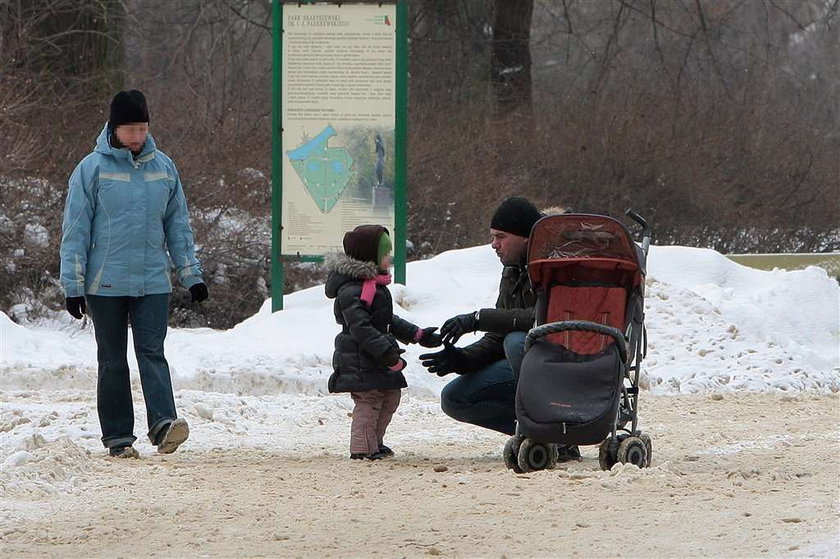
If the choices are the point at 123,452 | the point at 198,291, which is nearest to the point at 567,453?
the point at 198,291

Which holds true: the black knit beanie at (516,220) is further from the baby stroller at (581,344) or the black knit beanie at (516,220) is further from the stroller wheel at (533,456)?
the stroller wheel at (533,456)

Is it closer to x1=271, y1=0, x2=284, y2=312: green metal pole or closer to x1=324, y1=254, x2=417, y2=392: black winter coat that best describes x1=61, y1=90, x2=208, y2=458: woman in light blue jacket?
x1=324, y1=254, x2=417, y2=392: black winter coat

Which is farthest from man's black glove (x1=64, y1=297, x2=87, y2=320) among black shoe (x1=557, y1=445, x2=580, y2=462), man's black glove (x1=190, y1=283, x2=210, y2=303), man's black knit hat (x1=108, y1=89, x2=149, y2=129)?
black shoe (x1=557, y1=445, x2=580, y2=462)

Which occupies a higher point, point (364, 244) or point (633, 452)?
point (364, 244)

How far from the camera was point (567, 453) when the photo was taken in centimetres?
738

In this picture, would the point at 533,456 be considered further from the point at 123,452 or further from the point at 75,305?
the point at 75,305

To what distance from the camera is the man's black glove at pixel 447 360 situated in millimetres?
7515

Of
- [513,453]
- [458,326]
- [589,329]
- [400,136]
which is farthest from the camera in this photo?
[400,136]

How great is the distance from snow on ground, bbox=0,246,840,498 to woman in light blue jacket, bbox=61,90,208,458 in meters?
0.36

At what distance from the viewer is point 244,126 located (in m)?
17.1

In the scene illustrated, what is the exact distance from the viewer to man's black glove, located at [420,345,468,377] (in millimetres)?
7515

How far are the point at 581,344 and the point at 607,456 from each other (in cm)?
54

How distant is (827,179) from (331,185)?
11039mm

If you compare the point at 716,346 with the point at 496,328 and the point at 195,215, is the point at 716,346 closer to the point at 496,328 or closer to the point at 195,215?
the point at 496,328
